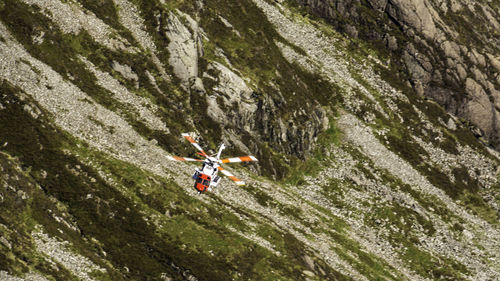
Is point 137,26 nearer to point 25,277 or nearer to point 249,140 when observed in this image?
point 249,140

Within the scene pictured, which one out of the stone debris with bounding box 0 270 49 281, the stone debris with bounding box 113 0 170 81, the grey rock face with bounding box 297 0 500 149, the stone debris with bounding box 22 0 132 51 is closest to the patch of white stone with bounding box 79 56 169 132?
the stone debris with bounding box 22 0 132 51

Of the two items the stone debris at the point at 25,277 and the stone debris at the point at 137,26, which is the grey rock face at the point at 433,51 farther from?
the stone debris at the point at 25,277

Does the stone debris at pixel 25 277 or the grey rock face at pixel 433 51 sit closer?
the stone debris at pixel 25 277

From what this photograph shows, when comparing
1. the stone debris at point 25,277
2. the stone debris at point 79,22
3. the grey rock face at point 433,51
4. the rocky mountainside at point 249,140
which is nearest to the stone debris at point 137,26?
the rocky mountainside at point 249,140

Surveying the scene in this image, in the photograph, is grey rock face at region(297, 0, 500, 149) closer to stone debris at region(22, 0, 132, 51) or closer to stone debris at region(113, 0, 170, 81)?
stone debris at region(113, 0, 170, 81)

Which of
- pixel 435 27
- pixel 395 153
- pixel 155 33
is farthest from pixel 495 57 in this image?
pixel 155 33

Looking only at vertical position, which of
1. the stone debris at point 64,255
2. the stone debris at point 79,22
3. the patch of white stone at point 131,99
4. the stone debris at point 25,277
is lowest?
the stone debris at point 64,255

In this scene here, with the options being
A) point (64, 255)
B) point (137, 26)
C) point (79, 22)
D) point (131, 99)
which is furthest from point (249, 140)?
point (64, 255)
